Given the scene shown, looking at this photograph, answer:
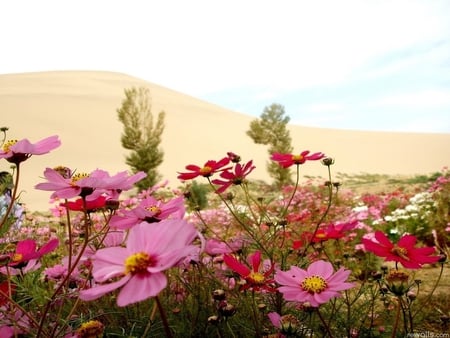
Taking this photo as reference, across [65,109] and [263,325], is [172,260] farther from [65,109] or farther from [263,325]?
[65,109]

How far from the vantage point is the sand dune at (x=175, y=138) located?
3114 cm

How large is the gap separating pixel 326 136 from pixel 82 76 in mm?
38977

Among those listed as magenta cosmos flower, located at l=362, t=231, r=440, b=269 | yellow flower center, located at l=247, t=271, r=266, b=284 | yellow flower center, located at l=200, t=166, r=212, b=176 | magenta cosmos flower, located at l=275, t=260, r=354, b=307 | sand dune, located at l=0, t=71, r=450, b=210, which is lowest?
sand dune, located at l=0, t=71, r=450, b=210

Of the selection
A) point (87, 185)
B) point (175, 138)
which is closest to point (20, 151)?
point (87, 185)

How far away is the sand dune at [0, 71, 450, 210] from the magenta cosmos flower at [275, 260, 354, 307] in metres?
22.2

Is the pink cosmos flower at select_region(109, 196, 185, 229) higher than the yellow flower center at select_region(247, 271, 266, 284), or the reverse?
the pink cosmos flower at select_region(109, 196, 185, 229)

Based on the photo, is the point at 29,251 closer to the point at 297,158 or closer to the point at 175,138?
the point at 297,158

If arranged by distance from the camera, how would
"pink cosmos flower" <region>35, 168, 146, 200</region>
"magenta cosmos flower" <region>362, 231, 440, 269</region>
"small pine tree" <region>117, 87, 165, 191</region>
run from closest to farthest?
"pink cosmos flower" <region>35, 168, 146, 200</region>, "magenta cosmos flower" <region>362, 231, 440, 269</region>, "small pine tree" <region>117, 87, 165, 191</region>

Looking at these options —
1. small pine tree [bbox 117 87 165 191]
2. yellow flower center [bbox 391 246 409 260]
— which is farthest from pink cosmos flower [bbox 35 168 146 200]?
small pine tree [bbox 117 87 165 191]

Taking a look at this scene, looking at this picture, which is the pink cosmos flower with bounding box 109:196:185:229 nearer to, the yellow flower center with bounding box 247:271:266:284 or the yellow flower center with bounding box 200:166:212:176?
the yellow flower center with bounding box 247:271:266:284

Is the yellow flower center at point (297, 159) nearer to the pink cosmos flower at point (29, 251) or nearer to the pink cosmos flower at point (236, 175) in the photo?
the pink cosmos flower at point (236, 175)

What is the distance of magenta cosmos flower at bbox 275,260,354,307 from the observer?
893 mm

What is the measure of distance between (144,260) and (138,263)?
0.01m

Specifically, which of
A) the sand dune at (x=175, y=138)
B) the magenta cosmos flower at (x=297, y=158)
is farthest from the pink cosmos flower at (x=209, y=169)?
the sand dune at (x=175, y=138)
